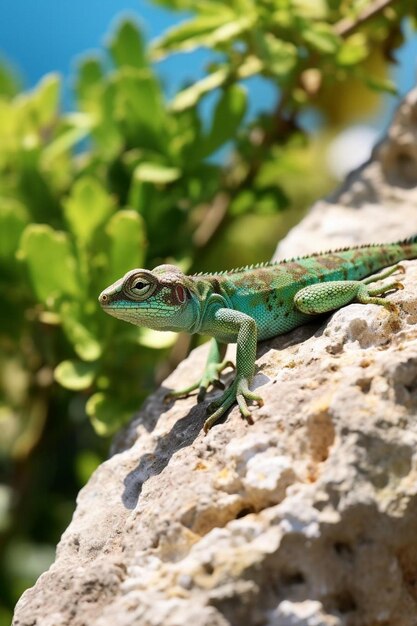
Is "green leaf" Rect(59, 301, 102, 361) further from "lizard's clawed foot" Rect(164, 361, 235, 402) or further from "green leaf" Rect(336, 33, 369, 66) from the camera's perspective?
"green leaf" Rect(336, 33, 369, 66)

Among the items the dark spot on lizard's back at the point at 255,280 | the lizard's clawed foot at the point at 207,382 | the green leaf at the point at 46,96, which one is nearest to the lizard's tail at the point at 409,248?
the dark spot on lizard's back at the point at 255,280

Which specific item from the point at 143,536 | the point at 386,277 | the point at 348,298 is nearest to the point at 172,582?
the point at 143,536

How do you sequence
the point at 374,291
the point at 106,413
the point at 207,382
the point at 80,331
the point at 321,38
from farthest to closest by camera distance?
the point at 321,38
the point at 80,331
the point at 106,413
the point at 207,382
the point at 374,291

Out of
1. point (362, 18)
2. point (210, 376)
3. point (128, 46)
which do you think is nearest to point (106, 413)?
point (210, 376)

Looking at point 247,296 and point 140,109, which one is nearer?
point 247,296

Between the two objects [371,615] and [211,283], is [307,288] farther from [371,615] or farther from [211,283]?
[371,615]

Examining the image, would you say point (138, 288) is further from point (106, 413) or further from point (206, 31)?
point (206, 31)
